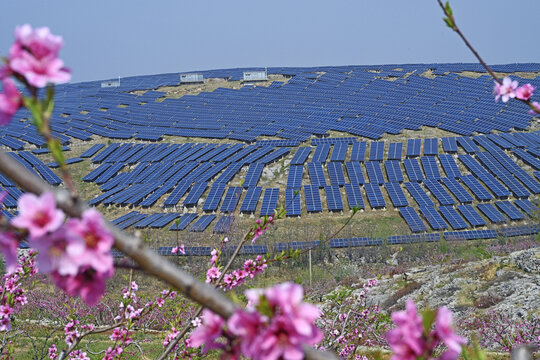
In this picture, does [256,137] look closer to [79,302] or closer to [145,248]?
[79,302]

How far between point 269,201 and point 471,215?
24.2 feet

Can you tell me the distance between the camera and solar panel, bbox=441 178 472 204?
19.5 m

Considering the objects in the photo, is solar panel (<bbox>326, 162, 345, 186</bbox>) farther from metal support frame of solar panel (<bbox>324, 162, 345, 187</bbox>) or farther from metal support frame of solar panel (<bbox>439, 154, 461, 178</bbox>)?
metal support frame of solar panel (<bbox>439, 154, 461, 178</bbox>)

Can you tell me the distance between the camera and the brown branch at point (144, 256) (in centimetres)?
82

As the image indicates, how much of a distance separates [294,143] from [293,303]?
2433 centimetres

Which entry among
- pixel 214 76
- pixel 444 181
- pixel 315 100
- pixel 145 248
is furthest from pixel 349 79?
pixel 145 248

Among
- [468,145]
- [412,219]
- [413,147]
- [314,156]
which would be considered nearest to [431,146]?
[413,147]

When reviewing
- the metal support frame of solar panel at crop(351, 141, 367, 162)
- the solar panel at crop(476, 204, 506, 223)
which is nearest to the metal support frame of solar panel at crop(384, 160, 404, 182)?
the metal support frame of solar panel at crop(351, 141, 367, 162)

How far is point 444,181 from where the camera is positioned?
68.1ft

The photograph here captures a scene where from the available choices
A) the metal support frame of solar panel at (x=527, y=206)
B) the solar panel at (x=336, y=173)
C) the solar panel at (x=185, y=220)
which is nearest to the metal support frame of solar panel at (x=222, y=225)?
the solar panel at (x=185, y=220)

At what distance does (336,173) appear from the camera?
2150cm

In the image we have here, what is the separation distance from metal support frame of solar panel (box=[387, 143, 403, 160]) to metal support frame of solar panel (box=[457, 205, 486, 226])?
4.41m

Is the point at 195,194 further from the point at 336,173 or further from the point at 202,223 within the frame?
the point at 336,173

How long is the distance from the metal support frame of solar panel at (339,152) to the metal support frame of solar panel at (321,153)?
1.04 ft
